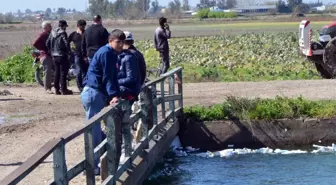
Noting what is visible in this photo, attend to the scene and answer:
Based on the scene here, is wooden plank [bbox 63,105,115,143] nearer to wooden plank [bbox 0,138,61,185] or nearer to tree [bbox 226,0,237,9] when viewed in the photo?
wooden plank [bbox 0,138,61,185]

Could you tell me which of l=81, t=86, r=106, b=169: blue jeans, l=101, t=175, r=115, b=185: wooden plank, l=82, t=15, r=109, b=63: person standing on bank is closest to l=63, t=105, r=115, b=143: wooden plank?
l=81, t=86, r=106, b=169: blue jeans

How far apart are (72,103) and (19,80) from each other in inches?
266

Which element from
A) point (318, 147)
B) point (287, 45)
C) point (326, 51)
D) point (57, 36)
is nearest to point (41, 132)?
point (57, 36)

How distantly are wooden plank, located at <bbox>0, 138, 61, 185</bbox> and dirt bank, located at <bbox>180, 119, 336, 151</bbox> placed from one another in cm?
874

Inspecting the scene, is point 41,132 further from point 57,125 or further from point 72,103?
point 72,103

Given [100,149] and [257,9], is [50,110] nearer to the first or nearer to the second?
[100,149]

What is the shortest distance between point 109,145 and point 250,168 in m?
5.21

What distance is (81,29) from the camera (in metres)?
16.6

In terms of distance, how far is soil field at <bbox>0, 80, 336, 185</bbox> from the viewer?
1200 cm

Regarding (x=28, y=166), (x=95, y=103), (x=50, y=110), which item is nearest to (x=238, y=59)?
(x=50, y=110)

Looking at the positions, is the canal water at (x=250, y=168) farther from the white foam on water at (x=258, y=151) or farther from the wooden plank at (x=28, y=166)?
the wooden plank at (x=28, y=166)

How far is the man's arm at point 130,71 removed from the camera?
1071 centimetres

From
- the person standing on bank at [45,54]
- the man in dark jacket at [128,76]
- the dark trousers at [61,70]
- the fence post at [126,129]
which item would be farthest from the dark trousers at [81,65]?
the fence post at [126,129]

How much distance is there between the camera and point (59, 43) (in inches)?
704
